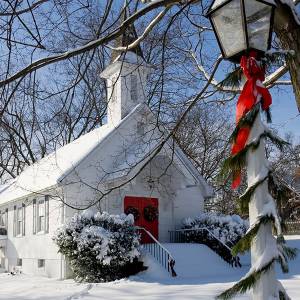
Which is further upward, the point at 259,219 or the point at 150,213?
the point at 150,213

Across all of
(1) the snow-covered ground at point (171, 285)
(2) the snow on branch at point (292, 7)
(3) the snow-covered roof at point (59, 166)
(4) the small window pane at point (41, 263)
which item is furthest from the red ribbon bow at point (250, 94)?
(4) the small window pane at point (41, 263)

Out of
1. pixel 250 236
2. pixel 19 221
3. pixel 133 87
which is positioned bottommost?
pixel 250 236

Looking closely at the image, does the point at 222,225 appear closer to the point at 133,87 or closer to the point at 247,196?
the point at 133,87

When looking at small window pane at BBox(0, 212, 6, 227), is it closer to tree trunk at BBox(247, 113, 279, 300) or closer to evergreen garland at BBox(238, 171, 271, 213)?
evergreen garland at BBox(238, 171, 271, 213)

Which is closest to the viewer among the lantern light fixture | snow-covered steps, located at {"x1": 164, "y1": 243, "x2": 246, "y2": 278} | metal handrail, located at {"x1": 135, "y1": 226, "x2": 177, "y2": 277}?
the lantern light fixture

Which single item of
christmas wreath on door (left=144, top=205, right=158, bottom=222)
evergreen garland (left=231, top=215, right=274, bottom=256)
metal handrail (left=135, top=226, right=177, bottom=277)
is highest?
christmas wreath on door (left=144, top=205, right=158, bottom=222)

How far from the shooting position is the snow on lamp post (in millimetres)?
3053

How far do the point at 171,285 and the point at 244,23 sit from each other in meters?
10.2

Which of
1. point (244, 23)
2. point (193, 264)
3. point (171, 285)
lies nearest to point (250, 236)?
point (244, 23)

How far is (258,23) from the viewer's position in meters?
3.34

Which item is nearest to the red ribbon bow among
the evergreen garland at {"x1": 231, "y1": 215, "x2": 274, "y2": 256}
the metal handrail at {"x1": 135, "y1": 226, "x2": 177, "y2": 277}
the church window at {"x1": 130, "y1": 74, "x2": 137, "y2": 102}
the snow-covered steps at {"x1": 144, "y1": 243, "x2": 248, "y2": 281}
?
the evergreen garland at {"x1": 231, "y1": 215, "x2": 274, "y2": 256}

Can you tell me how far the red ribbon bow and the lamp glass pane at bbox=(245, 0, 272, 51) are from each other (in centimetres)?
12

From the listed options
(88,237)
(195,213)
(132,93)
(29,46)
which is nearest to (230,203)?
(195,213)

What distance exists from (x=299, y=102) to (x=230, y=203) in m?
28.9
